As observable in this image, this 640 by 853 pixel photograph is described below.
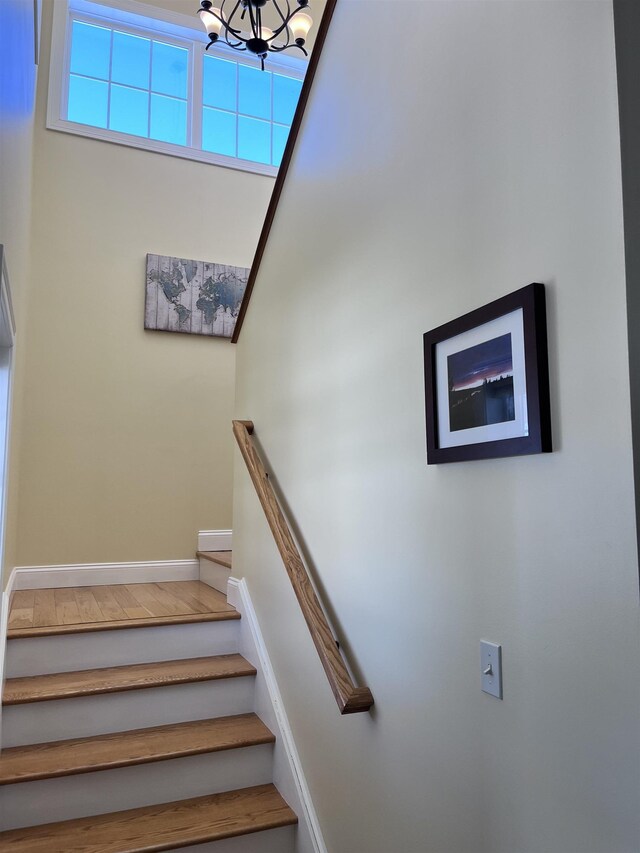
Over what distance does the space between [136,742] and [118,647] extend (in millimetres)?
459

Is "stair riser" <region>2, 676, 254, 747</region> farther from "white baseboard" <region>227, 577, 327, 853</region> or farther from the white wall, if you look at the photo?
the white wall

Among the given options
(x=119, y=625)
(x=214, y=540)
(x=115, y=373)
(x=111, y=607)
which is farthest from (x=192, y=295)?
(x=119, y=625)

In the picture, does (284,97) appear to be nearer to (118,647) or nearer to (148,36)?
(148,36)

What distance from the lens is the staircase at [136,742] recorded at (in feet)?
6.73

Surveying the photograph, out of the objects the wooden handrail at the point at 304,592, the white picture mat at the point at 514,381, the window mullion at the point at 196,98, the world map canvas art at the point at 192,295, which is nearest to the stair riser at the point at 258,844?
the wooden handrail at the point at 304,592

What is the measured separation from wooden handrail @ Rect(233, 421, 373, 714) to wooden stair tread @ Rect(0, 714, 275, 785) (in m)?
0.71

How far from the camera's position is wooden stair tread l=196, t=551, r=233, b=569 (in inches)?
137

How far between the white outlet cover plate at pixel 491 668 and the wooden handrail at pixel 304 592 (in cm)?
52

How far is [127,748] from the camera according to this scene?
2.25m

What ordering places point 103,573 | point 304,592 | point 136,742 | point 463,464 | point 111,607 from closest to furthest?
1. point 463,464
2. point 304,592
3. point 136,742
4. point 111,607
5. point 103,573

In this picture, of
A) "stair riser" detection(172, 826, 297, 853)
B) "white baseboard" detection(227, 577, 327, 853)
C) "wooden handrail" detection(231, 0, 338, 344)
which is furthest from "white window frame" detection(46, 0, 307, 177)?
"stair riser" detection(172, 826, 297, 853)

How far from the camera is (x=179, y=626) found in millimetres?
2773

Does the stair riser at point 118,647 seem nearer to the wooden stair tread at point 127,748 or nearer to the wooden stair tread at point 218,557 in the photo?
the wooden stair tread at point 127,748

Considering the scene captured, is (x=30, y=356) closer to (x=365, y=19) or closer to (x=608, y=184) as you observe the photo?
(x=365, y=19)
